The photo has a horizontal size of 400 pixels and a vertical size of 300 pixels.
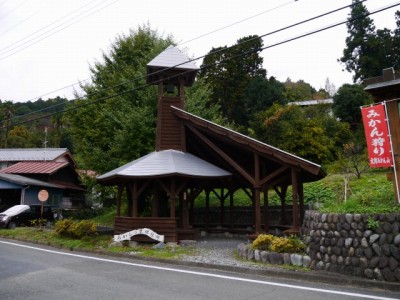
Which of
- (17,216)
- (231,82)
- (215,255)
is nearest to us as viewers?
(215,255)

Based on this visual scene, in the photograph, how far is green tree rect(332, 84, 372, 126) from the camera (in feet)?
99.7

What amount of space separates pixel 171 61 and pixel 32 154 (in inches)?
1195

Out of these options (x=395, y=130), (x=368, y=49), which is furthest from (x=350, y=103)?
(x=395, y=130)

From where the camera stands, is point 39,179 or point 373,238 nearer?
point 373,238

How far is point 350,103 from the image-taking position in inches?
1202

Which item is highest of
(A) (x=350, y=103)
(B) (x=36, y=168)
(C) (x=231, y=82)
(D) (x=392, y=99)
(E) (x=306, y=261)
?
(C) (x=231, y=82)

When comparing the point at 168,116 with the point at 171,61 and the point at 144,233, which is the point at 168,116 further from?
the point at 144,233

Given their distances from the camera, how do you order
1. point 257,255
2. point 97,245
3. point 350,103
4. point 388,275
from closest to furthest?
point 388,275
point 257,255
point 97,245
point 350,103

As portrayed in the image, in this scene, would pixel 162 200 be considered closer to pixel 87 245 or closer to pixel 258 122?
pixel 87 245

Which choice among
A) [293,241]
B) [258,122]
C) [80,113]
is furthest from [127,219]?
[258,122]

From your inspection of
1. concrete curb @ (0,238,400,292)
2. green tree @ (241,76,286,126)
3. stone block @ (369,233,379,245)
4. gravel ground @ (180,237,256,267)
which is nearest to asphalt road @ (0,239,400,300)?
concrete curb @ (0,238,400,292)

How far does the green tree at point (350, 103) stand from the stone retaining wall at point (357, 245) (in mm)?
24406

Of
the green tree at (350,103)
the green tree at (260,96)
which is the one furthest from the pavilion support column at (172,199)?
the green tree at (260,96)

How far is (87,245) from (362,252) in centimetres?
933
